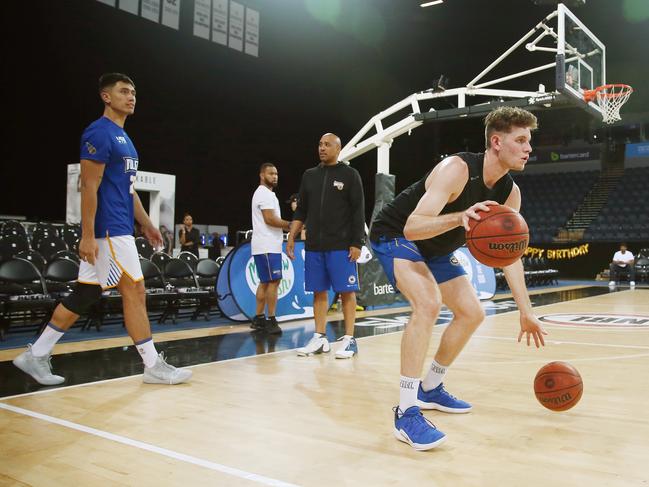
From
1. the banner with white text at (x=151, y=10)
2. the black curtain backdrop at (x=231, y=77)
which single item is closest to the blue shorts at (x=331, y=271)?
the black curtain backdrop at (x=231, y=77)

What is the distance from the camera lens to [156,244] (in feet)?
13.1

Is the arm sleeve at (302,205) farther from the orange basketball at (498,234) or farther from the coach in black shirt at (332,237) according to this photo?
the orange basketball at (498,234)

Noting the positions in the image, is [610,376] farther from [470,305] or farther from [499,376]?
[470,305]

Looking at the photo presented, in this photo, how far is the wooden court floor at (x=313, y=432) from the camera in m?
2.16

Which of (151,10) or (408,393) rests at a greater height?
(151,10)

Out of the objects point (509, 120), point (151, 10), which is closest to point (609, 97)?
point (151, 10)

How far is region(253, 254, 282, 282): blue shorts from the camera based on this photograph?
605 centimetres

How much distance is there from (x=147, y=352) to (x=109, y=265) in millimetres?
584

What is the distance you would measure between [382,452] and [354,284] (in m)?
2.51

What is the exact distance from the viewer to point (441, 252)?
2988 mm

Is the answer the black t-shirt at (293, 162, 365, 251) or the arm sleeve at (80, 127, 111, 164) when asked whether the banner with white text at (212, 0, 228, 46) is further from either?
the arm sleeve at (80, 127, 111, 164)

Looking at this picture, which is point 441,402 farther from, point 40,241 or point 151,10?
point 151,10

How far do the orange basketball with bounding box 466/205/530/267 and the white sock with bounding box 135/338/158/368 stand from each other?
2216 mm

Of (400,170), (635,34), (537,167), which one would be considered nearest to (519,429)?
(635,34)
